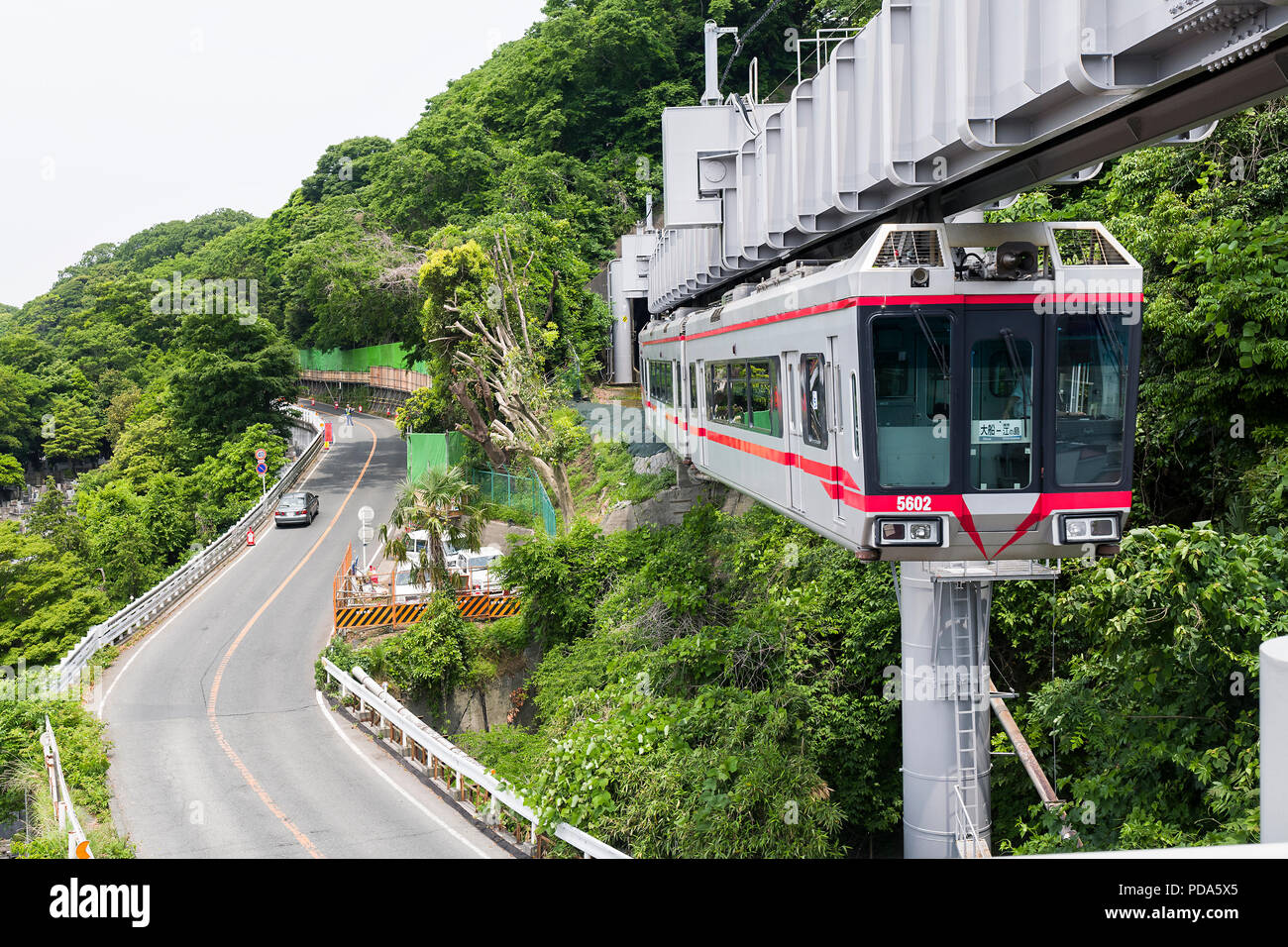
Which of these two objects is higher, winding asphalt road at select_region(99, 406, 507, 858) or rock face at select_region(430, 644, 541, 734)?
winding asphalt road at select_region(99, 406, 507, 858)

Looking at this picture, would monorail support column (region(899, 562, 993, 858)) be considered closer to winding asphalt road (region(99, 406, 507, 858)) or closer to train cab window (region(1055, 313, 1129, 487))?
train cab window (region(1055, 313, 1129, 487))

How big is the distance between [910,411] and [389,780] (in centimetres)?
1254

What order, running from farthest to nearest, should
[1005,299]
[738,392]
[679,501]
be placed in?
[679,501] < [738,392] < [1005,299]

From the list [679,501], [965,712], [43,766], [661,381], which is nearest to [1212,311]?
[965,712]

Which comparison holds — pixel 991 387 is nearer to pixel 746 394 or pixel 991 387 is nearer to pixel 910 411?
pixel 910 411

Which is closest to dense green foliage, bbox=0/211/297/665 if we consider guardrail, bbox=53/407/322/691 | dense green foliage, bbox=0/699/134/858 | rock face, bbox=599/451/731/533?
guardrail, bbox=53/407/322/691

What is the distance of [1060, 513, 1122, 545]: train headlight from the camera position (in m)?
8.88

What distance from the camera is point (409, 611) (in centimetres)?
2639

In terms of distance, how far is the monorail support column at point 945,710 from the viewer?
35.0 ft

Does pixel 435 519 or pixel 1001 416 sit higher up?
pixel 1001 416

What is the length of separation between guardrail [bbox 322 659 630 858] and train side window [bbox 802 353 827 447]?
18.2 ft

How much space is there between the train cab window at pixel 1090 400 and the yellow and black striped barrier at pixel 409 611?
1877 centimetres
